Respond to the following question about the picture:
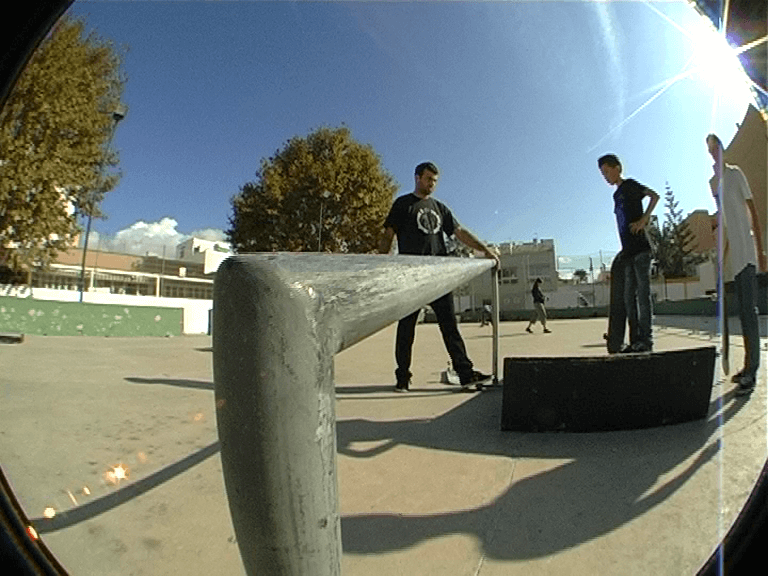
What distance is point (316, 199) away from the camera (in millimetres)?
593

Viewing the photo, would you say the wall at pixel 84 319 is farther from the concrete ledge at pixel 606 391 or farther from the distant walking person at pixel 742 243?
the distant walking person at pixel 742 243

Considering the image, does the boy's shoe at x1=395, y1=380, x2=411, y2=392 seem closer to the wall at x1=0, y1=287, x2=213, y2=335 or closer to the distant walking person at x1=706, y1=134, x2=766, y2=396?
the wall at x1=0, y1=287, x2=213, y2=335

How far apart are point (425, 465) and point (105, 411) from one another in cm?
43

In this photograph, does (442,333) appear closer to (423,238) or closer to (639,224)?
(423,238)

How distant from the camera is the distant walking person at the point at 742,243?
0.55 m

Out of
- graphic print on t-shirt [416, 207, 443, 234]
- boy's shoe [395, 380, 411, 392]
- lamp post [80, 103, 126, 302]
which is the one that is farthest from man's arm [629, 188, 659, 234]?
lamp post [80, 103, 126, 302]

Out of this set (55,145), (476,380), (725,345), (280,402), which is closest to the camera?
(280,402)

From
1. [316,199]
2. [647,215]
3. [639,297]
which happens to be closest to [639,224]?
[647,215]

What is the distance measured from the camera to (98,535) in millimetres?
535

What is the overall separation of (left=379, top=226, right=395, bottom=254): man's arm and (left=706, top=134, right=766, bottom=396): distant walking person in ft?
1.37

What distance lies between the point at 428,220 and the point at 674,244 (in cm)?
34

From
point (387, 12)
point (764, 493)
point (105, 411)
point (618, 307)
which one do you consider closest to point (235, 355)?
point (105, 411)

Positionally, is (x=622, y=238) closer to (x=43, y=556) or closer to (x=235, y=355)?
(x=235, y=355)

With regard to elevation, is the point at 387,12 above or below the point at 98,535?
above
